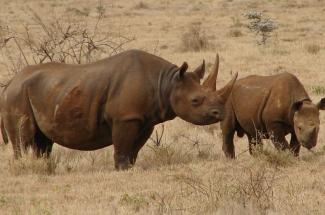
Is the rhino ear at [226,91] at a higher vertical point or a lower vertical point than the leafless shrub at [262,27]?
higher

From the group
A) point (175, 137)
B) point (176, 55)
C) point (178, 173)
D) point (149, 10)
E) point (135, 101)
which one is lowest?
point (149, 10)

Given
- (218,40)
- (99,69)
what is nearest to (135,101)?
(99,69)

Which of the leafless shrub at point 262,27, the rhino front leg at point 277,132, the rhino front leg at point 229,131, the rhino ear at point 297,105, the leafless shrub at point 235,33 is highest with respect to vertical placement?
the rhino ear at point 297,105

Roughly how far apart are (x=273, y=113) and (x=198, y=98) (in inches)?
51.3

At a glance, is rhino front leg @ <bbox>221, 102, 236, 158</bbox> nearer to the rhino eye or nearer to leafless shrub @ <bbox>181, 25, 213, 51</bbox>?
the rhino eye

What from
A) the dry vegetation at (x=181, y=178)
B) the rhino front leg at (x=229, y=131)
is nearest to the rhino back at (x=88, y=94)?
the dry vegetation at (x=181, y=178)

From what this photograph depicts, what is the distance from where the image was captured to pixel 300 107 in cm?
998

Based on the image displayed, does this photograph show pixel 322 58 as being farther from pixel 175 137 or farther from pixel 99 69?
pixel 99 69

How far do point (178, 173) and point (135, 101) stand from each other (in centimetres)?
97

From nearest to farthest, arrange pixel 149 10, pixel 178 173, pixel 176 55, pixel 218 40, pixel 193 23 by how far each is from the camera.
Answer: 1. pixel 178 173
2. pixel 176 55
3. pixel 218 40
4. pixel 193 23
5. pixel 149 10

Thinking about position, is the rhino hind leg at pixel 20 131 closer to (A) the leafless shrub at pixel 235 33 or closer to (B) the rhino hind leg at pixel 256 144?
(B) the rhino hind leg at pixel 256 144

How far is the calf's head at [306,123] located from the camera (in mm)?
9828

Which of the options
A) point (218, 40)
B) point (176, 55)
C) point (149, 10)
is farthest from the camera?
point (149, 10)

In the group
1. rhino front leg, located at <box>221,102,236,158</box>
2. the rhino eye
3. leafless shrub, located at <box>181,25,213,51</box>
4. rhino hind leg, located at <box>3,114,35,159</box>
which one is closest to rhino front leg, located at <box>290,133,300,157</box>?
rhino front leg, located at <box>221,102,236,158</box>
